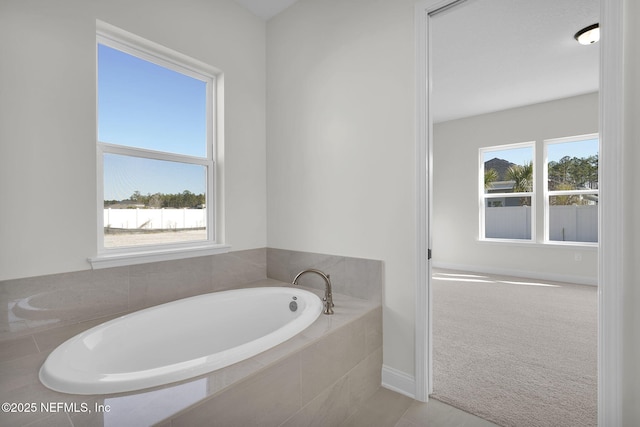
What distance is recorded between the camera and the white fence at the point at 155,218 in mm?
1933

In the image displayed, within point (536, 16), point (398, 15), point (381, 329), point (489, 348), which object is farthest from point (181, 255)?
point (536, 16)

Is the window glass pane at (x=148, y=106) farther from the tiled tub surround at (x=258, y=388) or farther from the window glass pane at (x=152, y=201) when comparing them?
the tiled tub surround at (x=258, y=388)

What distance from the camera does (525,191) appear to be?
5.00 metres

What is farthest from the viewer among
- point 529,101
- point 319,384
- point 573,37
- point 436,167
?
point 436,167

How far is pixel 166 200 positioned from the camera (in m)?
2.21

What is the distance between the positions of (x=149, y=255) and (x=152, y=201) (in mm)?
399

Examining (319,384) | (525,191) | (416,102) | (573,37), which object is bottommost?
(319,384)

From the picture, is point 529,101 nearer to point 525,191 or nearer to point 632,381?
point 525,191

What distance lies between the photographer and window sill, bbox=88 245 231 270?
1.77 metres

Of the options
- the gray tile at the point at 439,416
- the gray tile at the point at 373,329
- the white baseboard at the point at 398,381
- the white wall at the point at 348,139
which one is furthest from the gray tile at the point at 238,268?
the gray tile at the point at 439,416

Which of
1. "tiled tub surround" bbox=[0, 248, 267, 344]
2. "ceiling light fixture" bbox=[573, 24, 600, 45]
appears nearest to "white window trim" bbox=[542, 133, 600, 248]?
"ceiling light fixture" bbox=[573, 24, 600, 45]

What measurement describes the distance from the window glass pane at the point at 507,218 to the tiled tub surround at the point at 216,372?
169 inches

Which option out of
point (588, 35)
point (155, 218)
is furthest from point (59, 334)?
point (588, 35)

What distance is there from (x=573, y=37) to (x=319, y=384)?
3.74 meters
